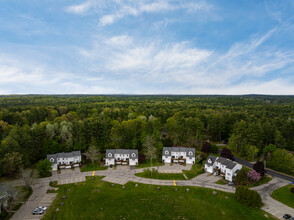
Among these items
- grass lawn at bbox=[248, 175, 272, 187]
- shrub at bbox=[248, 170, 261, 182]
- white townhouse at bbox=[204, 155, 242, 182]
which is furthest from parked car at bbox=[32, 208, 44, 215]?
shrub at bbox=[248, 170, 261, 182]

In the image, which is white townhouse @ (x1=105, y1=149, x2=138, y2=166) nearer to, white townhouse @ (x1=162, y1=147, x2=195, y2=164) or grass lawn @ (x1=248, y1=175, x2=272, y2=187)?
white townhouse @ (x1=162, y1=147, x2=195, y2=164)

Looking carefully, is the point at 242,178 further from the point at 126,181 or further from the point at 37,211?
the point at 37,211

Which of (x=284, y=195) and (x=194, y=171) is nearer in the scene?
(x=284, y=195)

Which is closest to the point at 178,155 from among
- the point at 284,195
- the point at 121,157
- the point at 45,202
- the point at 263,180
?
the point at 121,157

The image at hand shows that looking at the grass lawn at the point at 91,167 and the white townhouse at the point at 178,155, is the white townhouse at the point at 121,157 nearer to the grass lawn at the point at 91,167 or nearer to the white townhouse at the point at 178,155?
the grass lawn at the point at 91,167

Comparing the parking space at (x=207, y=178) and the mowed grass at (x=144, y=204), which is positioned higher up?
the parking space at (x=207, y=178)

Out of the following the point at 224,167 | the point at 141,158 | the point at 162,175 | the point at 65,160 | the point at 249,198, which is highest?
the point at 224,167

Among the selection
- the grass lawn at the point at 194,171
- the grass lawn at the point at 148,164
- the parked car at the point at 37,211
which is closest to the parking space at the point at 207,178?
the grass lawn at the point at 194,171
